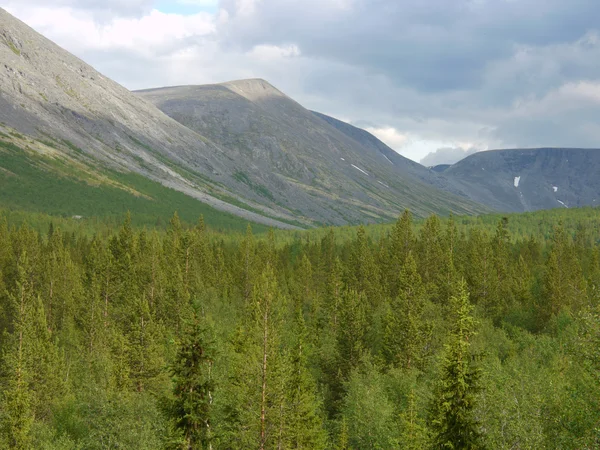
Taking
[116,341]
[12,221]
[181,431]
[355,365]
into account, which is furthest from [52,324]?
[12,221]

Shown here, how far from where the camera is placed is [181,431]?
31953 millimetres

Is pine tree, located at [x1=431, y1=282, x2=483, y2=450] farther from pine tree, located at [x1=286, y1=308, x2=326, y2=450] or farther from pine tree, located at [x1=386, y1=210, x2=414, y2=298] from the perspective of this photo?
pine tree, located at [x1=386, y1=210, x2=414, y2=298]

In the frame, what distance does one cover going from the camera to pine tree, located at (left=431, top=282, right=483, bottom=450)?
27.3 meters

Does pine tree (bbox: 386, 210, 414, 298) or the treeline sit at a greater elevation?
pine tree (bbox: 386, 210, 414, 298)

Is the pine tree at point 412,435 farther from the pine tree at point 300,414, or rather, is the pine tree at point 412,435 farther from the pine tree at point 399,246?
the pine tree at point 399,246

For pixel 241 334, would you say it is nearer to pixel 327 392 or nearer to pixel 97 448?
pixel 327 392

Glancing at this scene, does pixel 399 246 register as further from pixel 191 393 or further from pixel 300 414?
pixel 191 393

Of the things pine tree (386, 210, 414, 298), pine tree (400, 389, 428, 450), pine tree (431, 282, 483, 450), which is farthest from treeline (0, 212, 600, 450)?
pine tree (386, 210, 414, 298)

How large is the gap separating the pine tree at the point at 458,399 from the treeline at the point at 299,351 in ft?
0.26

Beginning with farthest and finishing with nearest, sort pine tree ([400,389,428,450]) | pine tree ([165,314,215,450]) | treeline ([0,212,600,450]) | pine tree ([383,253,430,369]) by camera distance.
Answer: pine tree ([383,253,430,369]) → pine tree ([400,389,428,450]) → pine tree ([165,314,215,450]) → treeline ([0,212,600,450])

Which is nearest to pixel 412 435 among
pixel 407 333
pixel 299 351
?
pixel 299 351

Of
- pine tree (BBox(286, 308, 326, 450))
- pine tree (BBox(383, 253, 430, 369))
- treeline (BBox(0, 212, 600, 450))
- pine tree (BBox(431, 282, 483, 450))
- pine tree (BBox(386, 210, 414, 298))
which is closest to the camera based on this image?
pine tree (BBox(431, 282, 483, 450))

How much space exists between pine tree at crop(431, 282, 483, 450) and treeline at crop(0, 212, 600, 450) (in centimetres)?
8

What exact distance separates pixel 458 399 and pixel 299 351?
16102 millimetres
